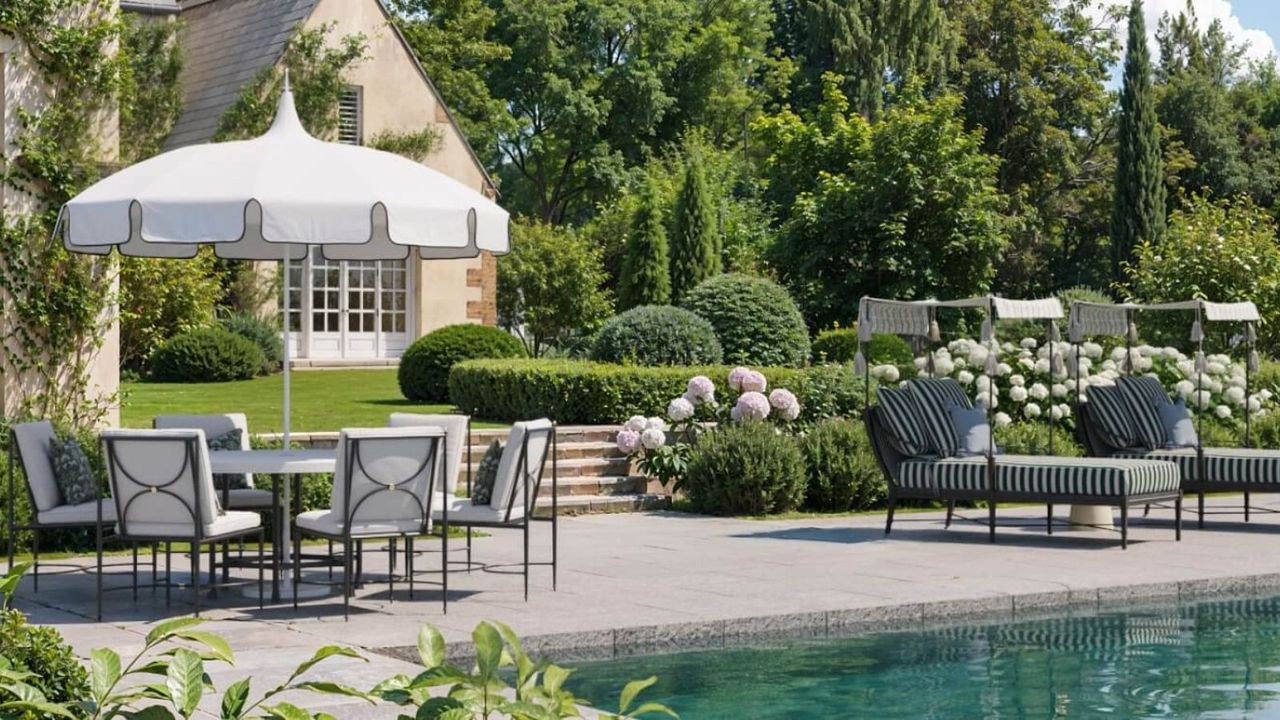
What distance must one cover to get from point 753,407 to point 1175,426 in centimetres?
373

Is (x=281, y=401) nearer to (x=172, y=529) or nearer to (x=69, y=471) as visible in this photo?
(x=69, y=471)

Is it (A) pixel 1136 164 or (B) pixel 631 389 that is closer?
(B) pixel 631 389

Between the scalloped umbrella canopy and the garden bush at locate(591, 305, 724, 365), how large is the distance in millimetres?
8862

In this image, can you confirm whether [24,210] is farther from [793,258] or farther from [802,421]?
[793,258]

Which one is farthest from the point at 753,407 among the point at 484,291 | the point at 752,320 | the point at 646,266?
the point at 484,291

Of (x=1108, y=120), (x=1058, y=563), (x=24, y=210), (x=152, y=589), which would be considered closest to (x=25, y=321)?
(x=24, y=210)

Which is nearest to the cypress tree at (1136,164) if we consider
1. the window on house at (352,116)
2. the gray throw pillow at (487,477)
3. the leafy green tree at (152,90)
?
the window on house at (352,116)

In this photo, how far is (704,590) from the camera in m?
9.61

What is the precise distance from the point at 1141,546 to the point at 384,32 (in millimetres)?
20417

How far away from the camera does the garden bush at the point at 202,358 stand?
23.8 metres

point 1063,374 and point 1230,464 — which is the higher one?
point 1063,374

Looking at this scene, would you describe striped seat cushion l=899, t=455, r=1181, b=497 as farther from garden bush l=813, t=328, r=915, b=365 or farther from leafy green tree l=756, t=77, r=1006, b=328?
leafy green tree l=756, t=77, r=1006, b=328

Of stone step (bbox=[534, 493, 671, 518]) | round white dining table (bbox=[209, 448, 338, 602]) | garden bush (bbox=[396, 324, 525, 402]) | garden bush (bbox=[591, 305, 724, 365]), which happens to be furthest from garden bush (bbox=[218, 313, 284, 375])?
round white dining table (bbox=[209, 448, 338, 602])

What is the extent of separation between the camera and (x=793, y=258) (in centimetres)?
2805
